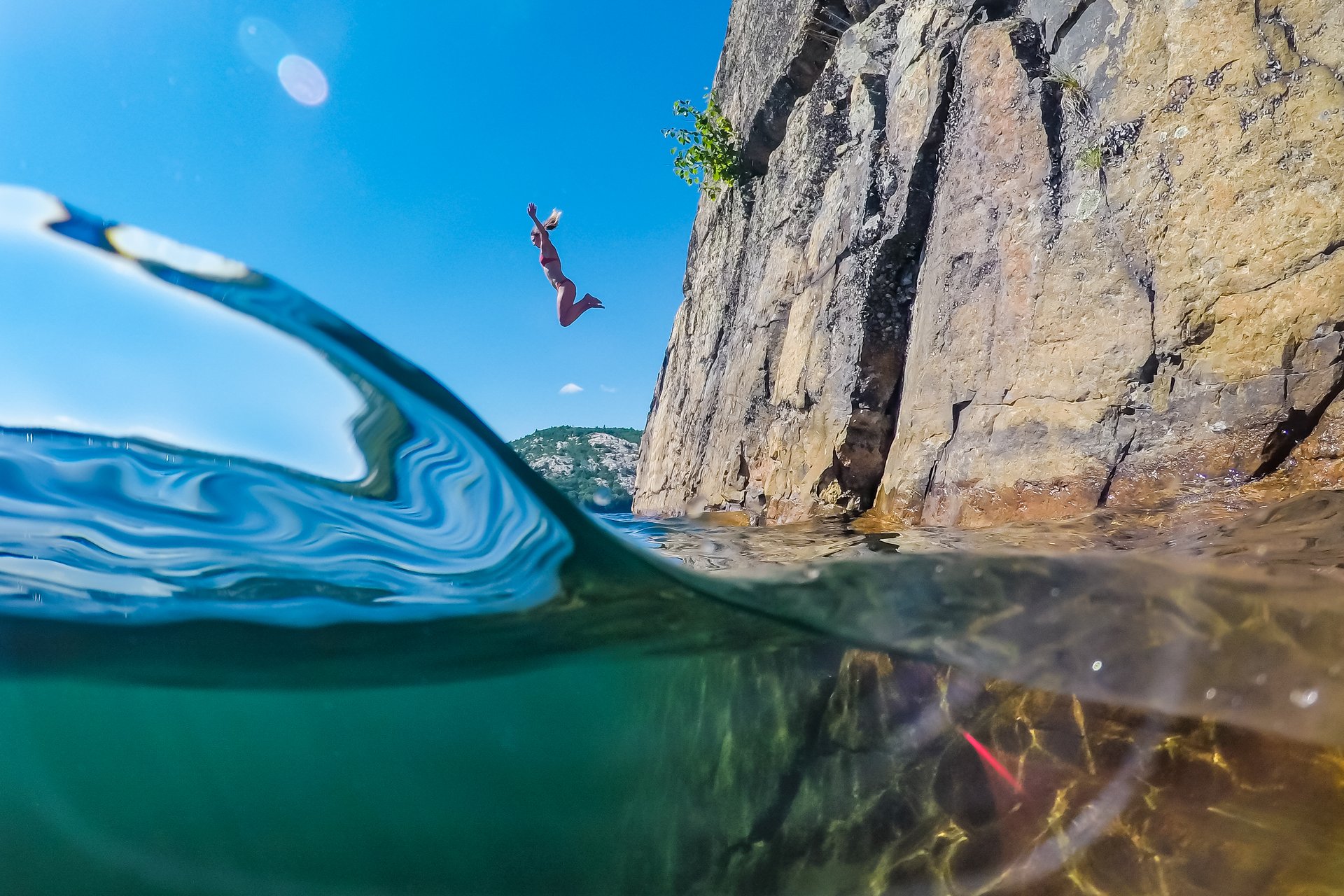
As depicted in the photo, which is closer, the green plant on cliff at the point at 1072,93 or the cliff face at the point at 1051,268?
the cliff face at the point at 1051,268

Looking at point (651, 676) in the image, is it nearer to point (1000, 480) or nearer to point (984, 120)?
point (1000, 480)

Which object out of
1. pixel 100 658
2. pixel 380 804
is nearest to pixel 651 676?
pixel 380 804

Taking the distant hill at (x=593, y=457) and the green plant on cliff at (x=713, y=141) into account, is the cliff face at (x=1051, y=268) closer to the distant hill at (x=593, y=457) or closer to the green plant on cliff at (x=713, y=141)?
the green plant on cliff at (x=713, y=141)

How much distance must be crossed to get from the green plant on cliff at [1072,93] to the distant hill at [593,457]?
11.4m

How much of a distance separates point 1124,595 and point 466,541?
2436 mm

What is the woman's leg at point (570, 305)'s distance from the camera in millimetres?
13898

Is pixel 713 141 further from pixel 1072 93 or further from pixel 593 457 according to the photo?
pixel 593 457

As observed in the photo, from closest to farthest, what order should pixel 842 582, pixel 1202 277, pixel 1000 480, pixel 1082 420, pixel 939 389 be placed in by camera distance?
1. pixel 842 582
2. pixel 1202 277
3. pixel 1082 420
4. pixel 1000 480
5. pixel 939 389

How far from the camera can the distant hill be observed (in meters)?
16.7

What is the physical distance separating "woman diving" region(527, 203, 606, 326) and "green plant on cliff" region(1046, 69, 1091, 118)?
9604 millimetres

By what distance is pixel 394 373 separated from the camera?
2.39 m

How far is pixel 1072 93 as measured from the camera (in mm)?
4953

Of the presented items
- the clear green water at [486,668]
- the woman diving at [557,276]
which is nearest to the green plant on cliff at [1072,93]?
the clear green water at [486,668]

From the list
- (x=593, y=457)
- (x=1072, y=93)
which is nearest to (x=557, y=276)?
(x=593, y=457)
